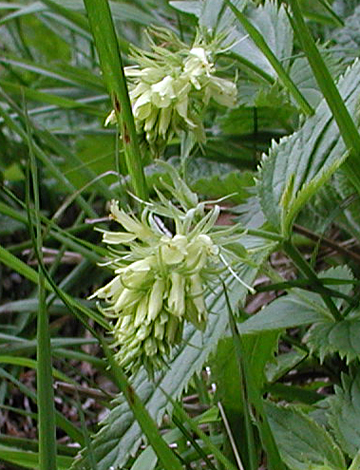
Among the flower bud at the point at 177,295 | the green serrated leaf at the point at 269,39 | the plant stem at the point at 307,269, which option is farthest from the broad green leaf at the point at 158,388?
the green serrated leaf at the point at 269,39

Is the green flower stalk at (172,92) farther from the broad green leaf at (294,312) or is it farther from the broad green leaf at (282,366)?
the broad green leaf at (282,366)

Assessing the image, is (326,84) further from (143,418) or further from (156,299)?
(143,418)

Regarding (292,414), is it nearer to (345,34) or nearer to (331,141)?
(331,141)

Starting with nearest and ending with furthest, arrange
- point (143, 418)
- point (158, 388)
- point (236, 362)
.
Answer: point (143, 418), point (158, 388), point (236, 362)

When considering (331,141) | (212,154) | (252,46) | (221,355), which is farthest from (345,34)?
(221,355)

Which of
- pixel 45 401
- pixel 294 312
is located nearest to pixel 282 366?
pixel 294 312

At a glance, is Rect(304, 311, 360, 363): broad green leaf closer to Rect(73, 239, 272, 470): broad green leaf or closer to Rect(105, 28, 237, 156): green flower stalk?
Rect(73, 239, 272, 470): broad green leaf

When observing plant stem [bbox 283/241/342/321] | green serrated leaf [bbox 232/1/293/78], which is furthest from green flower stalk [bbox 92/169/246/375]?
green serrated leaf [bbox 232/1/293/78]
